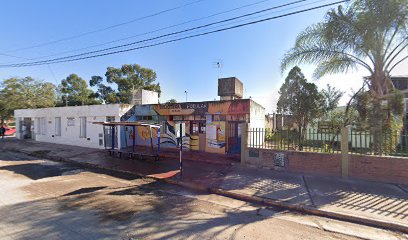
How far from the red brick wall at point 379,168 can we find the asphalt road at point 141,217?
365cm

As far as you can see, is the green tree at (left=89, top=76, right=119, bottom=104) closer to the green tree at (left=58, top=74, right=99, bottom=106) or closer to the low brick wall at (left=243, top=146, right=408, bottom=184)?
the green tree at (left=58, top=74, right=99, bottom=106)

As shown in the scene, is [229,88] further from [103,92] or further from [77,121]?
[103,92]

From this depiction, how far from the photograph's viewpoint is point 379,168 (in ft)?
24.8

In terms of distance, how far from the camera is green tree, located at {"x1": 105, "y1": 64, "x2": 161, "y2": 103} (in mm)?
38375

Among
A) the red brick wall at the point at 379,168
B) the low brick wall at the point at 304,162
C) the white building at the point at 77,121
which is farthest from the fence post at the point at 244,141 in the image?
the white building at the point at 77,121

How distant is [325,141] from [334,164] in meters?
1.20

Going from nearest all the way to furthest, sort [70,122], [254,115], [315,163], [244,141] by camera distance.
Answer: [315,163] → [244,141] → [254,115] → [70,122]

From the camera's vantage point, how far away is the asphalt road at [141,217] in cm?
434

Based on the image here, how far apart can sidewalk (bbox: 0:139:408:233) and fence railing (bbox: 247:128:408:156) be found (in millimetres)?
1186

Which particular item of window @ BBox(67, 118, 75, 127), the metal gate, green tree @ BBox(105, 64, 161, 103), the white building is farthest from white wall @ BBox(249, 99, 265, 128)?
green tree @ BBox(105, 64, 161, 103)

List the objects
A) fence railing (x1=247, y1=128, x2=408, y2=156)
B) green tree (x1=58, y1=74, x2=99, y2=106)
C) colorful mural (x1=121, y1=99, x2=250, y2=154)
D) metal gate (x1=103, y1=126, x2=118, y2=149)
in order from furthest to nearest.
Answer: green tree (x1=58, y1=74, x2=99, y2=106) → metal gate (x1=103, y1=126, x2=118, y2=149) → colorful mural (x1=121, y1=99, x2=250, y2=154) → fence railing (x1=247, y1=128, x2=408, y2=156)

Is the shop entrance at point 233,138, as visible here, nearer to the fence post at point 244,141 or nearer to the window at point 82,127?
the fence post at point 244,141

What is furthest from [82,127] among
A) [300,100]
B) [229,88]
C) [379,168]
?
[379,168]

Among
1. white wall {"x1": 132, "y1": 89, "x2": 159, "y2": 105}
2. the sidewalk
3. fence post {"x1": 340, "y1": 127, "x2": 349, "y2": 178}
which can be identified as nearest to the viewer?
the sidewalk
